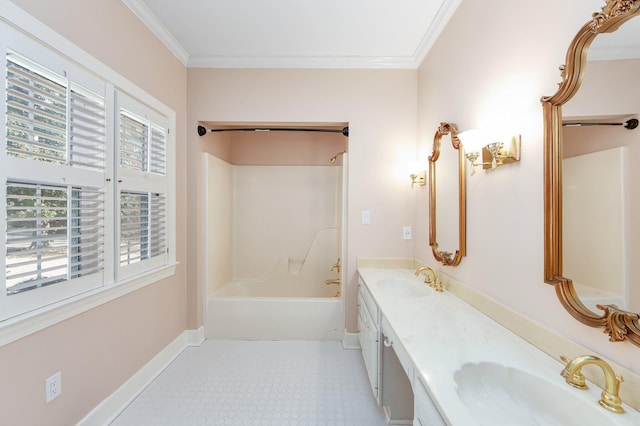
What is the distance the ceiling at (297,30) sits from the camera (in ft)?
6.72

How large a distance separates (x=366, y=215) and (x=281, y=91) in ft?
4.50

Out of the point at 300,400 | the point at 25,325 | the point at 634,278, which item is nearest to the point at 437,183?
the point at 634,278

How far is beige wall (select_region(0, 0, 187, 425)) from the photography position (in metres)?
1.33

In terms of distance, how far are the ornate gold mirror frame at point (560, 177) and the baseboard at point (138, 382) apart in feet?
7.76

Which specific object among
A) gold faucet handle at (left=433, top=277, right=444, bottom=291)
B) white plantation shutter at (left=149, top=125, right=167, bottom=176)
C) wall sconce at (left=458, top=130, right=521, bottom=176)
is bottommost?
gold faucet handle at (left=433, top=277, right=444, bottom=291)

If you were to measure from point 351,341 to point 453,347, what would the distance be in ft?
5.77

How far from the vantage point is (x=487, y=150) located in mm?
1506

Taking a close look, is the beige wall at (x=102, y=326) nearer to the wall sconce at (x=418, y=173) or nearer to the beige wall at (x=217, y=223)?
the beige wall at (x=217, y=223)

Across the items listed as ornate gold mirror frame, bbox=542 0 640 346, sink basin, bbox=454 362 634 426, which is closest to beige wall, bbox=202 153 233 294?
sink basin, bbox=454 362 634 426

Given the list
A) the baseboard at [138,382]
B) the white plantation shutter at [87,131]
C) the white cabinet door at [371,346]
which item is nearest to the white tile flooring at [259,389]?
the baseboard at [138,382]

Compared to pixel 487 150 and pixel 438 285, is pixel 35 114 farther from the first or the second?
pixel 438 285

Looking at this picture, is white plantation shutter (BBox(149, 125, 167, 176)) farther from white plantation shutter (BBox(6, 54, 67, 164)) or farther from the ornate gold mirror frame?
the ornate gold mirror frame

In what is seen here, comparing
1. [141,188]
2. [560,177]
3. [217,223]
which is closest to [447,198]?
[560,177]

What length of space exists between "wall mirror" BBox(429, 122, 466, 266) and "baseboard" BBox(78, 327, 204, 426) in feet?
7.32
